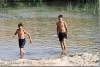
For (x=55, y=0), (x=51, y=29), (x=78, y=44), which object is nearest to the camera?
(x=78, y=44)

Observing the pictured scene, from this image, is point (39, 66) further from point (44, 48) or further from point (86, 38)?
point (86, 38)

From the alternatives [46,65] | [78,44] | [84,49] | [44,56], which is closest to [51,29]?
[78,44]

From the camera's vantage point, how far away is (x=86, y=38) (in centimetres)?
2112

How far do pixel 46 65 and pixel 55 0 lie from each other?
48.5 metres

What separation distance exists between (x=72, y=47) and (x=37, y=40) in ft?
9.98

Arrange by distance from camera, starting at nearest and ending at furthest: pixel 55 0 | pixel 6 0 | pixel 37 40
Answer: pixel 37 40
pixel 6 0
pixel 55 0

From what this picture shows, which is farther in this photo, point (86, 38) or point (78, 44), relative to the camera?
point (86, 38)

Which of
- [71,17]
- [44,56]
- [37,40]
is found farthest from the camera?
[71,17]

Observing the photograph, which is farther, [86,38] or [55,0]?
[55,0]

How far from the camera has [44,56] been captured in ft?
51.4

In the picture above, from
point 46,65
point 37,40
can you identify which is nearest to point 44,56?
point 46,65

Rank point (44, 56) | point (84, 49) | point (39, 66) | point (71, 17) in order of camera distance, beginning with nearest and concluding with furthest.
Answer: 1. point (39, 66)
2. point (44, 56)
3. point (84, 49)
4. point (71, 17)

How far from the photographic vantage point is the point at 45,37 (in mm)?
21625

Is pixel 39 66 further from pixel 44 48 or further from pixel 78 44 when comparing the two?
pixel 78 44
